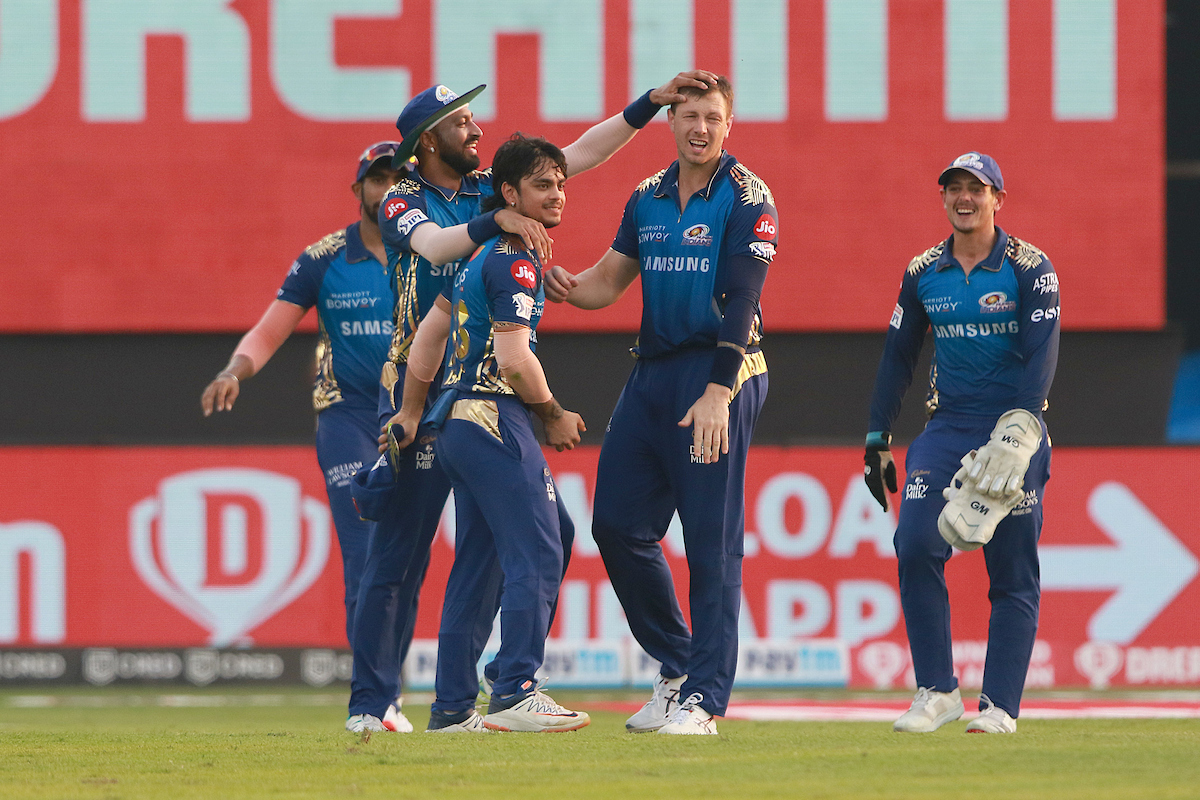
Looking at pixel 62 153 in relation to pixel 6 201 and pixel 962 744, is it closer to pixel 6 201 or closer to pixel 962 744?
pixel 6 201

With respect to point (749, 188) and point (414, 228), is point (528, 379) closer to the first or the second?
point (414, 228)

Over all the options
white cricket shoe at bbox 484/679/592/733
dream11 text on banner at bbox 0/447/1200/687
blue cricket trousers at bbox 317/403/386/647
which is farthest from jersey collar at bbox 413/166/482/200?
dream11 text on banner at bbox 0/447/1200/687

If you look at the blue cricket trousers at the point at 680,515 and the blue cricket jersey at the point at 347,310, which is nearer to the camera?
the blue cricket trousers at the point at 680,515

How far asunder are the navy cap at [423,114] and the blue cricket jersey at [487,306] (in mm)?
609

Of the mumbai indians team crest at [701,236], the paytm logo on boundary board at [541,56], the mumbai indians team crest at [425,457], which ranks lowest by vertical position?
the mumbai indians team crest at [425,457]

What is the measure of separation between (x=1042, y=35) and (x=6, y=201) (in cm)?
840

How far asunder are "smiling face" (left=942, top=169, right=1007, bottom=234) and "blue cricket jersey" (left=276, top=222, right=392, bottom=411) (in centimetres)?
257

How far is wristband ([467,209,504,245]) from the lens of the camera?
5422 millimetres

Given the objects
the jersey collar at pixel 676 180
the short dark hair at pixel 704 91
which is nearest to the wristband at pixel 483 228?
the jersey collar at pixel 676 180

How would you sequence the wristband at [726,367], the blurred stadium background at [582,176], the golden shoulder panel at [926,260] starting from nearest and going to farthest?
the wristband at [726,367]
the golden shoulder panel at [926,260]
the blurred stadium background at [582,176]

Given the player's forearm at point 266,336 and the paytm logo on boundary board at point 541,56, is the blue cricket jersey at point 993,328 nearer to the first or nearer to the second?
the player's forearm at point 266,336

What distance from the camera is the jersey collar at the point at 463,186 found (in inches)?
235

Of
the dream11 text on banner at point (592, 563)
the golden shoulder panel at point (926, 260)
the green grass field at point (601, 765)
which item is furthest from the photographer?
the dream11 text on banner at point (592, 563)

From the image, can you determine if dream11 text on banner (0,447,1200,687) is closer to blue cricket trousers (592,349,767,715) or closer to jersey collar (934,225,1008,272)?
jersey collar (934,225,1008,272)
